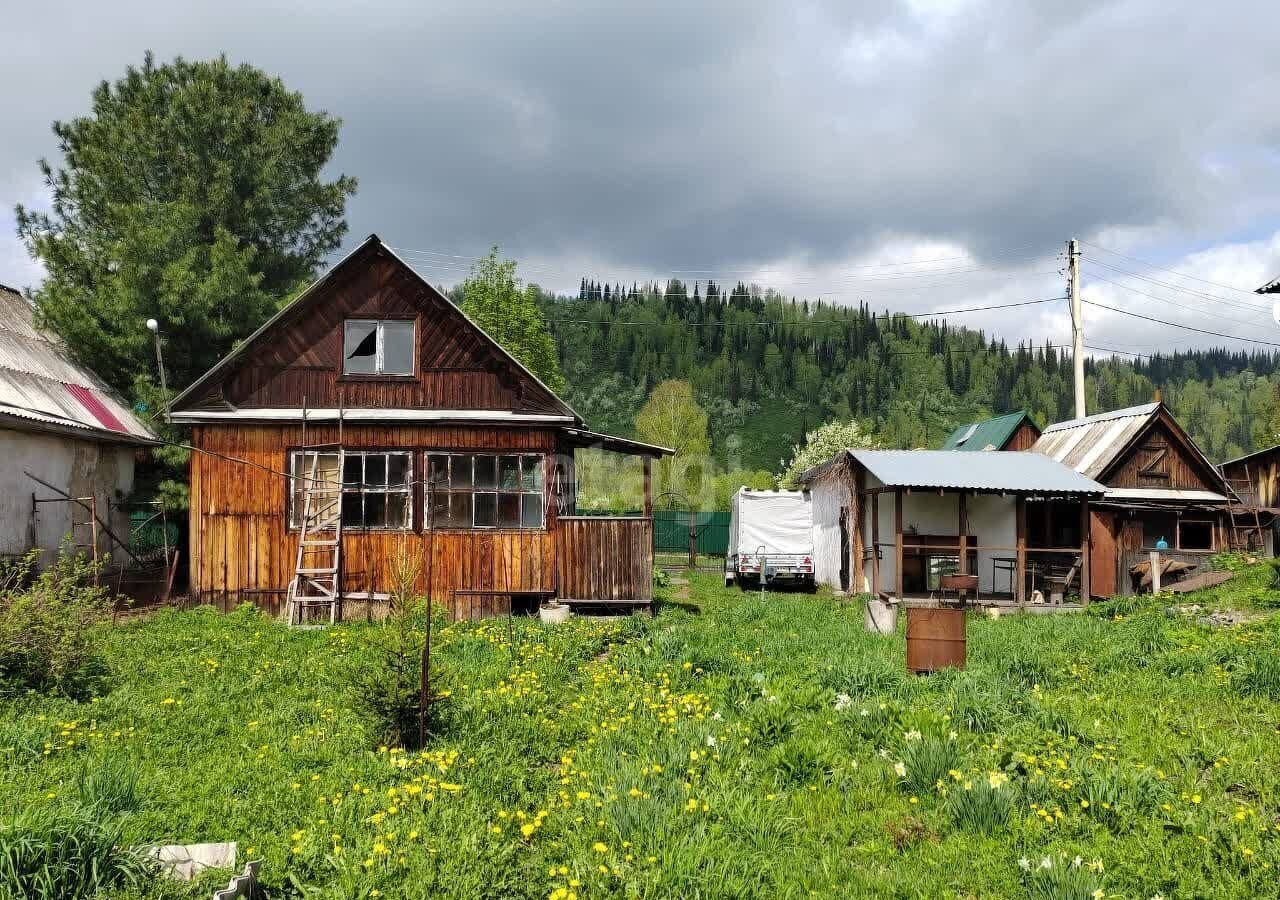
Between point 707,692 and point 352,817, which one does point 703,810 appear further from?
point 707,692

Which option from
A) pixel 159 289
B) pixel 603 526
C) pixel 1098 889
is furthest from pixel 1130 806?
pixel 159 289

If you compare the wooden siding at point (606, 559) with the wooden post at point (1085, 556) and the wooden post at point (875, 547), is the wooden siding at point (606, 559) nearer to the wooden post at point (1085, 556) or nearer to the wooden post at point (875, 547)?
the wooden post at point (875, 547)

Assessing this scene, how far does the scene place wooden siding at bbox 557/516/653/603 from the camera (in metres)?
16.4

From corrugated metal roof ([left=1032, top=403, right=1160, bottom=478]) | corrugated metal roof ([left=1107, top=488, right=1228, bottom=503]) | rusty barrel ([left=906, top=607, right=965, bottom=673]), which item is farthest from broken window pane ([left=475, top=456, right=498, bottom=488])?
corrugated metal roof ([left=1107, top=488, right=1228, bottom=503])

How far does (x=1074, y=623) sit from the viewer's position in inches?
602

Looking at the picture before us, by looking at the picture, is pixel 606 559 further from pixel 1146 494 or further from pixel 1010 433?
pixel 1010 433

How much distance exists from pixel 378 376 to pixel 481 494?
126 inches

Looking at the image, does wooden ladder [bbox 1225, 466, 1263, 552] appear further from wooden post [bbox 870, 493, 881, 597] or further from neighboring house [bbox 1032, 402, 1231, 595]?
wooden post [bbox 870, 493, 881, 597]

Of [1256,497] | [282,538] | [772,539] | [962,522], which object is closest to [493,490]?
[282,538]

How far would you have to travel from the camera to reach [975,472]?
66.0ft

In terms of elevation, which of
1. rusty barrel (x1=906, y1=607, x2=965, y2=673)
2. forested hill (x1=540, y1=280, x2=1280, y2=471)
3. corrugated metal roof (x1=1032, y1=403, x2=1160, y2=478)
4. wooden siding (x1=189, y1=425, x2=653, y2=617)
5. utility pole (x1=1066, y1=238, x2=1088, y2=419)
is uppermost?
forested hill (x1=540, y1=280, x2=1280, y2=471)

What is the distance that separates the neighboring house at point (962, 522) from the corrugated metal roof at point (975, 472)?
26mm

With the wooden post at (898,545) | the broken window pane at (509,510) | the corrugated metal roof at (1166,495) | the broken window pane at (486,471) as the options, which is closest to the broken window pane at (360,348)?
the broken window pane at (486,471)

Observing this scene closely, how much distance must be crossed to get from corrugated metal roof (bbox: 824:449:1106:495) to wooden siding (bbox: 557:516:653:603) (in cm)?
617
